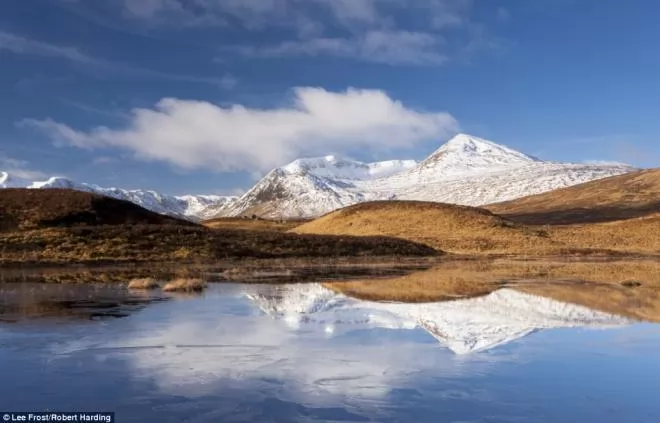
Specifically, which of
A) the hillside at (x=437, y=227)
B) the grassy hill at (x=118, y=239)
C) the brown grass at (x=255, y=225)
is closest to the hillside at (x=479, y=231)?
the hillside at (x=437, y=227)

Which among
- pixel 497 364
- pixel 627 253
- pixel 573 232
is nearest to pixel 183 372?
pixel 497 364

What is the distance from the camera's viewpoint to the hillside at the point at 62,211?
66.4 meters

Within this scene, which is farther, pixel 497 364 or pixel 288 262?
pixel 288 262

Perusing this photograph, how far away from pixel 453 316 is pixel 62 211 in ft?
194

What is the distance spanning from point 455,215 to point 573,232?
17.7 metres

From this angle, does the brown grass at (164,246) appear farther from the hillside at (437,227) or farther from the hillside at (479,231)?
the hillside at (479,231)

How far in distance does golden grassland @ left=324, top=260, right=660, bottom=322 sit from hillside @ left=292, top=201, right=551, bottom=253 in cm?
3673

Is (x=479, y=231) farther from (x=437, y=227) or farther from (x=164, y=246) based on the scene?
(x=164, y=246)

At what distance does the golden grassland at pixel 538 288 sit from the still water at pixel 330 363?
2886 millimetres

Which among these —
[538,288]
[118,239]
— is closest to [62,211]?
[118,239]

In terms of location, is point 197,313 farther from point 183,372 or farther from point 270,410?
point 270,410

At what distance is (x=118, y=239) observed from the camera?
5881 cm

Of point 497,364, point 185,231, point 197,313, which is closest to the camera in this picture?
point 497,364

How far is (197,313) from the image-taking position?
22922 mm
